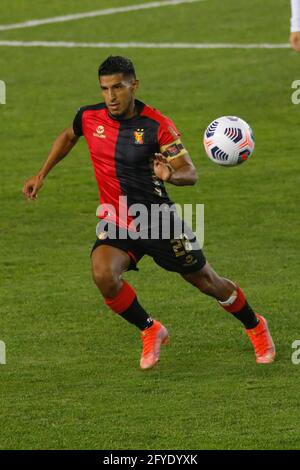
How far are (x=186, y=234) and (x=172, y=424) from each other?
2.06 metres

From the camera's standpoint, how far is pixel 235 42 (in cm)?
2744

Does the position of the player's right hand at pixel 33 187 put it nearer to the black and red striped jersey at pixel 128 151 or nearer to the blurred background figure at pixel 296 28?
the black and red striped jersey at pixel 128 151

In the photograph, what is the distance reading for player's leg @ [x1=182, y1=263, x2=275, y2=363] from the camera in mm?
11469

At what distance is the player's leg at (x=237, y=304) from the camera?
11.5 m

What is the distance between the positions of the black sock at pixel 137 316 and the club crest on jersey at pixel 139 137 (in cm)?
132

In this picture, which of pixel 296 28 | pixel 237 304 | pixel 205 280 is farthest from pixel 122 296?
pixel 296 28

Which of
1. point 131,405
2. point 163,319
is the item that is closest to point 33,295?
point 163,319

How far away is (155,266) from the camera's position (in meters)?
15.1

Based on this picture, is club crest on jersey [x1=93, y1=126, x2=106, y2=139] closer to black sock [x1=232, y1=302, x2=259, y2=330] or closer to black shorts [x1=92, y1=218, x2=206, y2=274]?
black shorts [x1=92, y1=218, x2=206, y2=274]

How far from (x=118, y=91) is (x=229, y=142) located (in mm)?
1061

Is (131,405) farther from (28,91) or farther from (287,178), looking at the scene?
(28,91)

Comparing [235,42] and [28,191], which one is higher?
[235,42]

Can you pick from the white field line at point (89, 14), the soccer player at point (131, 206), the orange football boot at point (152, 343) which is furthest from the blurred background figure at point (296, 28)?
the white field line at point (89, 14)

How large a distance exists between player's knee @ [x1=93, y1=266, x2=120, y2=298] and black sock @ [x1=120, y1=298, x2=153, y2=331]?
262 millimetres
